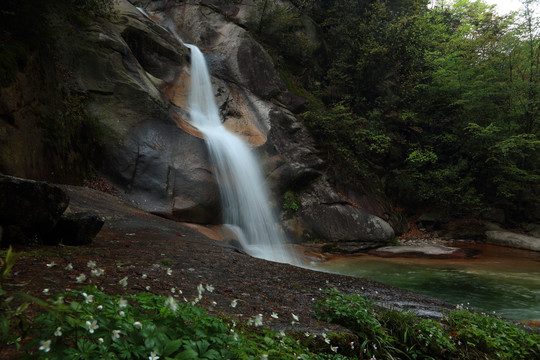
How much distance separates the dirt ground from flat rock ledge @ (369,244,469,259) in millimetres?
6935

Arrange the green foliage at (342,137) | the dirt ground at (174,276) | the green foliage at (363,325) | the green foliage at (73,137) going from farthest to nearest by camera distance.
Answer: the green foliage at (342,137) → the green foliage at (73,137) → the green foliage at (363,325) → the dirt ground at (174,276)

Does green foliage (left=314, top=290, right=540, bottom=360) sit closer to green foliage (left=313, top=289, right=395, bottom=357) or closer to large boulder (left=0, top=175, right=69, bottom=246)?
green foliage (left=313, top=289, right=395, bottom=357)

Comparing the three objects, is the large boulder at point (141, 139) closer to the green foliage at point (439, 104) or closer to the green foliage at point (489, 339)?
the green foliage at point (489, 339)

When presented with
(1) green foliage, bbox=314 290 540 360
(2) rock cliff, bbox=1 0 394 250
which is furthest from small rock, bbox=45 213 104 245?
(2) rock cliff, bbox=1 0 394 250

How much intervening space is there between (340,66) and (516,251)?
554 inches

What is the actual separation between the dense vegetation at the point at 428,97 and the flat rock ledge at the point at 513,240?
1.71 metres

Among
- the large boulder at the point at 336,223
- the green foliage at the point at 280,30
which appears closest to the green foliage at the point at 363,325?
the large boulder at the point at 336,223

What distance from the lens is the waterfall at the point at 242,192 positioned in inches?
447

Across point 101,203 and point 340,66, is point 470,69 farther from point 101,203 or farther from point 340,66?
point 101,203

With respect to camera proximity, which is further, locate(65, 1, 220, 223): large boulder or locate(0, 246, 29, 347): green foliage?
locate(65, 1, 220, 223): large boulder

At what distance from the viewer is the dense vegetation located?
1811cm

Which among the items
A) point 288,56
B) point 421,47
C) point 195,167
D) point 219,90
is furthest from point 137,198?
point 421,47

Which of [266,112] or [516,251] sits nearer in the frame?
[516,251]

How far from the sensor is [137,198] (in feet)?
31.7
